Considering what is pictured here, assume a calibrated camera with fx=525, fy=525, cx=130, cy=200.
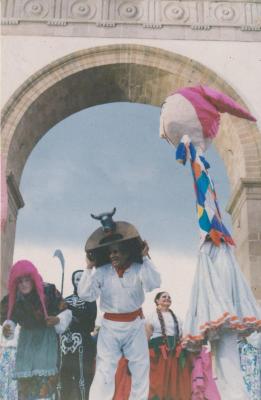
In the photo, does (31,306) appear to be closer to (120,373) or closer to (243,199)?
(120,373)

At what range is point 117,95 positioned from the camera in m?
8.75

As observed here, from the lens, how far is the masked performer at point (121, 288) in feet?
12.2

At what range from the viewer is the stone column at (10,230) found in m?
7.29

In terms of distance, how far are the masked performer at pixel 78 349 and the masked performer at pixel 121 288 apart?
127 cm

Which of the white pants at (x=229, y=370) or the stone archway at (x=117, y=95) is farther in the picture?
the stone archway at (x=117, y=95)

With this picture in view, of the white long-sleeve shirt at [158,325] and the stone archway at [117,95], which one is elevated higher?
the stone archway at [117,95]

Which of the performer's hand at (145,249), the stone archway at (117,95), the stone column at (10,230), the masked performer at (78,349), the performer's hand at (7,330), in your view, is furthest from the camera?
the stone archway at (117,95)

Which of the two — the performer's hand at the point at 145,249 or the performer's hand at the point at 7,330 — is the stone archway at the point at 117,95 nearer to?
the performer's hand at the point at 7,330

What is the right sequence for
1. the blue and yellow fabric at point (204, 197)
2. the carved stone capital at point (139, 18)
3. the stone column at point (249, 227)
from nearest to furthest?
the blue and yellow fabric at point (204, 197) < the stone column at point (249, 227) < the carved stone capital at point (139, 18)

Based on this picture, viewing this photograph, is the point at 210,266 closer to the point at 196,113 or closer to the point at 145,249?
the point at 145,249

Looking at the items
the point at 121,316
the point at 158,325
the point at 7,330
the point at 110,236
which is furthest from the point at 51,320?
the point at 110,236

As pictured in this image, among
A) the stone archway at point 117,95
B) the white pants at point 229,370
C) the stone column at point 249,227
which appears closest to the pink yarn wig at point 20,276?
the white pants at point 229,370

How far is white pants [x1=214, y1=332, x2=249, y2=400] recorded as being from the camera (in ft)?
9.30

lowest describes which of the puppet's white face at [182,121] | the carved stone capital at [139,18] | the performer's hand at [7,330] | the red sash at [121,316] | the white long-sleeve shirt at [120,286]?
the performer's hand at [7,330]
